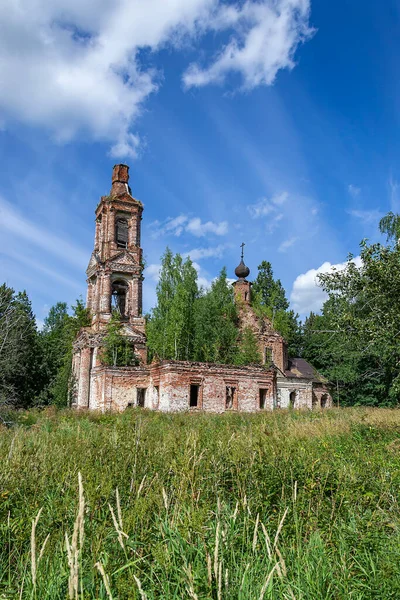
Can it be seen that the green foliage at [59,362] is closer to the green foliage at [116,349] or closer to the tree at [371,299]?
the green foliage at [116,349]

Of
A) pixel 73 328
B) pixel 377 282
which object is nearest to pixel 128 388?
pixel 73 328

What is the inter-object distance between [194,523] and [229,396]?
25030mm

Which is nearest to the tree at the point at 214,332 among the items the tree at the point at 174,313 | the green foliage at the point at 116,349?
the tree at the point at 174,313

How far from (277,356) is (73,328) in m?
16.3

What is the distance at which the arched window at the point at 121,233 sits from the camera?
112 feet

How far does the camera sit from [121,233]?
1348 inches

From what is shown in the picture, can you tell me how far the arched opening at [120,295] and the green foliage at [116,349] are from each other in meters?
2.59

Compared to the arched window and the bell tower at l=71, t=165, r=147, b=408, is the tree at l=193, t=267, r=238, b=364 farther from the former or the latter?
the arched window

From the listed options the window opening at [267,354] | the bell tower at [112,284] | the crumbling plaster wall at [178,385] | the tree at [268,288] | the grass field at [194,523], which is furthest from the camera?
the tree at [268,288]

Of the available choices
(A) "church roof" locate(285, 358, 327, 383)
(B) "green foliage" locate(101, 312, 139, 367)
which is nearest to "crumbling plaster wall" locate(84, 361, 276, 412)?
(B) "green foliage" locate(101, 312, 139, 367)

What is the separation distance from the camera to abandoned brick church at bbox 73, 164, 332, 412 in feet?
87.0

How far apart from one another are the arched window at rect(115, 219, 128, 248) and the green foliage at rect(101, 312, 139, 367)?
252 inches

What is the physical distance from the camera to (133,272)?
3306cm

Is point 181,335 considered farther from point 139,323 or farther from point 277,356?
point 277,356
